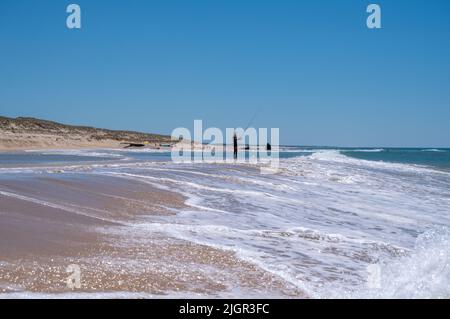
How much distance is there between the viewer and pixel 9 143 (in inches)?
1652

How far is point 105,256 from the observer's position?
4566mm

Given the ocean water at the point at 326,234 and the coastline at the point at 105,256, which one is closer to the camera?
the coastline at the point at 105,256

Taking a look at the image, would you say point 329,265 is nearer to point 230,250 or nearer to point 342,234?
point 230,250

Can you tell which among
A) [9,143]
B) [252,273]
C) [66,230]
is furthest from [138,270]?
[9,143]

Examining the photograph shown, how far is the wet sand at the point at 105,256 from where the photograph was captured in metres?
3.84

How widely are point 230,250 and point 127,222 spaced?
Result: 1.82 meters

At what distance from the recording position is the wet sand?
12.6ft
